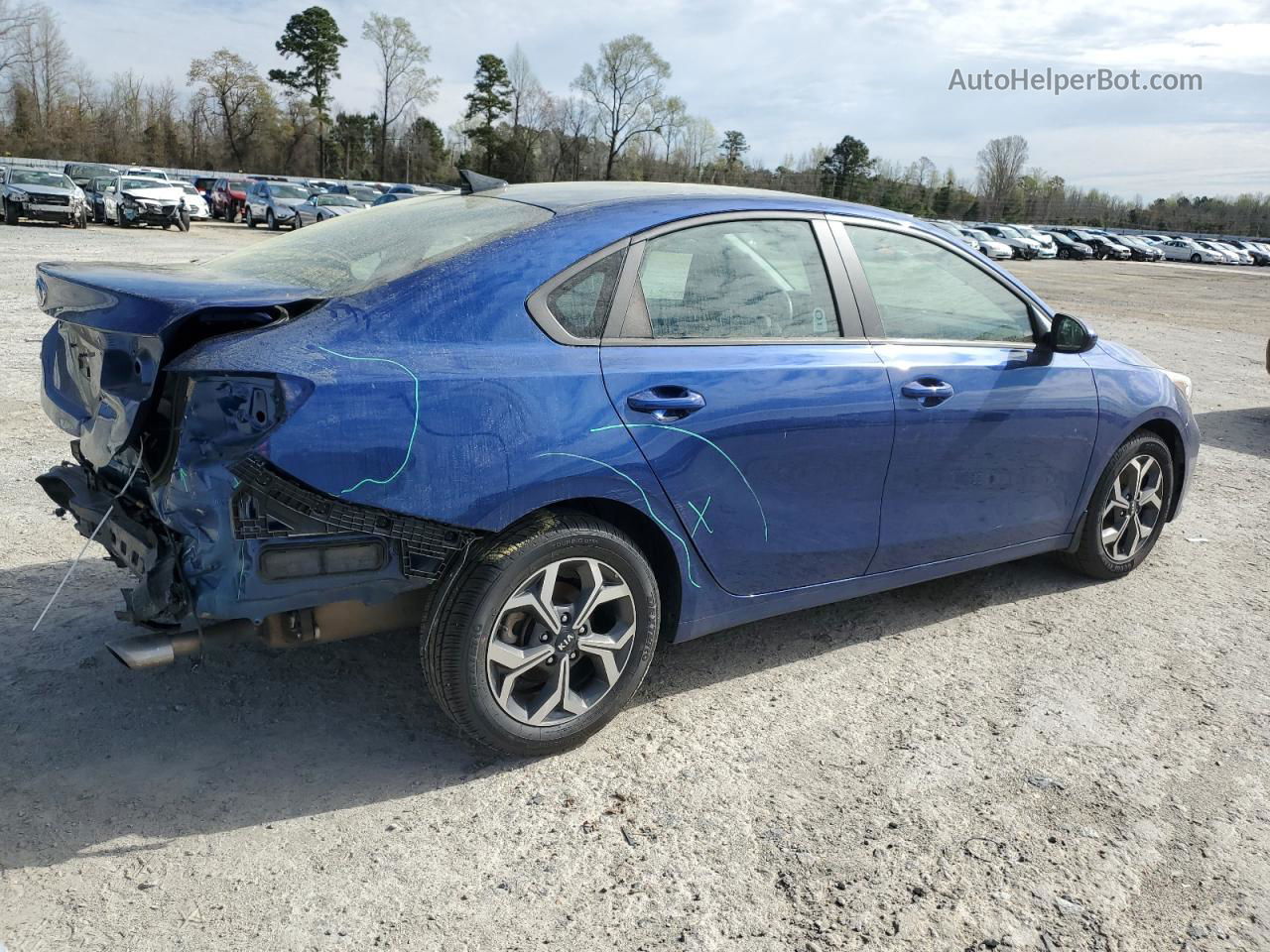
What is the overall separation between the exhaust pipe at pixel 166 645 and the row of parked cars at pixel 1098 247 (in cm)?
4730

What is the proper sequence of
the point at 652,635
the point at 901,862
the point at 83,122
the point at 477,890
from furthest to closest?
the point at 83,122, the point at 652,635, the point at 901,862, the point at 477,890

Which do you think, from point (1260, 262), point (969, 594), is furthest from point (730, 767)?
point (1260, 262)

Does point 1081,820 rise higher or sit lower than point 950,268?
lower

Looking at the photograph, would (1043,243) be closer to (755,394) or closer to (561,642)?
(755,394)

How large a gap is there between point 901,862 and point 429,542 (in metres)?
1.56

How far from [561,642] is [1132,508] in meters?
3.24

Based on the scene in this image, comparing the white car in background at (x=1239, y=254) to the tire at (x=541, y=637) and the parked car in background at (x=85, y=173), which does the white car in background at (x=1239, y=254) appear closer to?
the parked car in background at (x=85, y=173)

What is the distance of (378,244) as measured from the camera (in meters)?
3.36

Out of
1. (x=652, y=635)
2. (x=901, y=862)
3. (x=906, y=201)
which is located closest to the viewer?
(x=901, y=862)

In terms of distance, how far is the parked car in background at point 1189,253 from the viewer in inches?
2530

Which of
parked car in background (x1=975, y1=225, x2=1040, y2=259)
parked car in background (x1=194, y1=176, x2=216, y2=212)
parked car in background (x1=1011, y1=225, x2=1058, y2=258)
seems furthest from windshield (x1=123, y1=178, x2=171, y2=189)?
parked car in background (x1=1011, y1=225, x2=1058, y2=258)

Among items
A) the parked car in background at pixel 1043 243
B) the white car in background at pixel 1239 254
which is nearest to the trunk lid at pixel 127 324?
the parked car in background at pixel 1043 243

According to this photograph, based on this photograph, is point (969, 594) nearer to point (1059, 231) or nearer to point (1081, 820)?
point (1081, 820)

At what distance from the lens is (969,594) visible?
4801 mm
